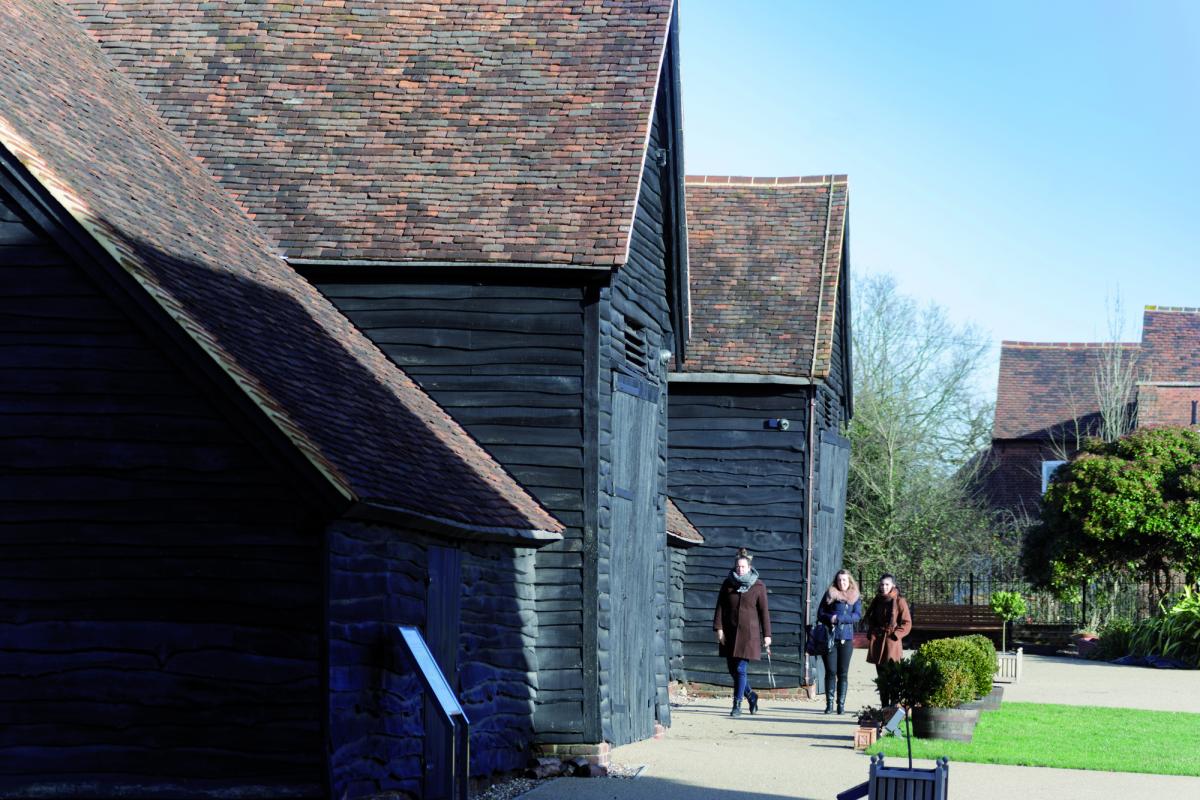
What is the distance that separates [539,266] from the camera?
14781mm

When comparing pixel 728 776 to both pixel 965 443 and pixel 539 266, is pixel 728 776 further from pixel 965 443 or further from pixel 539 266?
pixel 965 443

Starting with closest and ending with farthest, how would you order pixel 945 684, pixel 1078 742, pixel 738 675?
pixel 945 684
pixel 1078 742
pixel 738 675

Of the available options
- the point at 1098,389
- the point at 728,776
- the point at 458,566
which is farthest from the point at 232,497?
the point at 1098,389

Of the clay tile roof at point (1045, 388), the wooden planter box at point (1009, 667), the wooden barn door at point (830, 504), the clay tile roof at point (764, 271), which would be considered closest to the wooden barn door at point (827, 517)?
the wooden barn door at point (830, 504)

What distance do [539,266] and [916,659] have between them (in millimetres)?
5491

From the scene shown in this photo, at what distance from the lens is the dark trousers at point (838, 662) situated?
1984 cm

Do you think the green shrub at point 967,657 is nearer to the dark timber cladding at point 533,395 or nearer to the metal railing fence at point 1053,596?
the dark timber cladding at point 533,395

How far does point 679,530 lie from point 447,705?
10.9 m

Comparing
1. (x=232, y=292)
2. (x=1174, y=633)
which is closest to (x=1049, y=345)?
(x=1174, y=633)

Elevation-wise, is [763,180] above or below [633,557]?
above

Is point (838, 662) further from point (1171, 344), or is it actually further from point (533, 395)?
point (1171, 344)

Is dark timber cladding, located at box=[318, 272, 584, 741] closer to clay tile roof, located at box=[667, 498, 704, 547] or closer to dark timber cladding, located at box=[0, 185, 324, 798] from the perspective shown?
dark timber cladding, located at box=[0, 185, 324, 798]

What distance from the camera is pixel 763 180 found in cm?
2586

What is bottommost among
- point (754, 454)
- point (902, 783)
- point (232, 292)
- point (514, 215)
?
point (902, 783)
